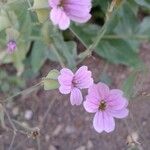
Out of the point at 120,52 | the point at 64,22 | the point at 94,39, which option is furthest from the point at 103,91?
the point at 120,52

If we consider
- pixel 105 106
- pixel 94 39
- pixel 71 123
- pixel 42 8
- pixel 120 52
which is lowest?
pixel 71 123

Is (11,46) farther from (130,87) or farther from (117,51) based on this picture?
(117,51)

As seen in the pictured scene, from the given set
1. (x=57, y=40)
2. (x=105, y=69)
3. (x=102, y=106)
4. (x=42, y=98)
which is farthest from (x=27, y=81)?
(x=102, y=106)

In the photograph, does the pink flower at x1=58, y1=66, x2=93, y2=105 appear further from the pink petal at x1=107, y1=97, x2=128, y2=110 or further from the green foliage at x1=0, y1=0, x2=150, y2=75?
the green foliage at x1=0, y1=0, x2=150, y2=75

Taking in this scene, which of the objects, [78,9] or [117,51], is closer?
[78,9]

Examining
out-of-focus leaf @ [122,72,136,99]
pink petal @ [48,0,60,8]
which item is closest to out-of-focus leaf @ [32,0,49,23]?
pink petal @ [48,0,60,8]

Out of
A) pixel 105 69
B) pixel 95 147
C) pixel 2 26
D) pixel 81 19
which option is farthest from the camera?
pixel 105 69

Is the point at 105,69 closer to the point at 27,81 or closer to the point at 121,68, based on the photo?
the point at 121,68
